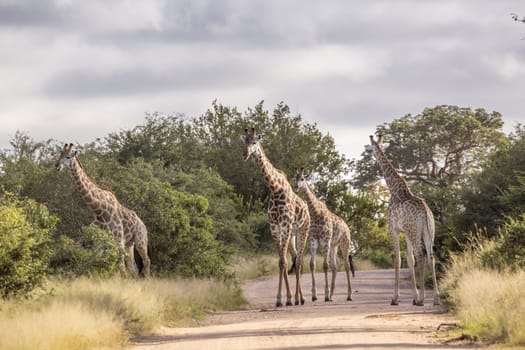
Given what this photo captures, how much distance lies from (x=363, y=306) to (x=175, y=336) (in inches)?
259

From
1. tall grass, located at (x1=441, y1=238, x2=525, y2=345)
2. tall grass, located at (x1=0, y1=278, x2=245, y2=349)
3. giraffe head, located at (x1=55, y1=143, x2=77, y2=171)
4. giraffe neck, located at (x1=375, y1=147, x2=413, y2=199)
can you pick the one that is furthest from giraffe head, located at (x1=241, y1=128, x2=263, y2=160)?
tall grass, located at (x1=441, y1=238, x2=525, y2=345)

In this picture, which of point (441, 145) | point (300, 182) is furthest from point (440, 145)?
point (300, 182)

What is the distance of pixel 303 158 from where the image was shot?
50.6m

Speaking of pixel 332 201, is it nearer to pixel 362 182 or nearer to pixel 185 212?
pixel 362 182

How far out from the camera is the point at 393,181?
21.5 meters

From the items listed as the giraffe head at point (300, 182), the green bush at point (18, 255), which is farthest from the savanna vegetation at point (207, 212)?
the giraffe head at point (300, 182)

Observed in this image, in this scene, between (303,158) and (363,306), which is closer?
(363,306)

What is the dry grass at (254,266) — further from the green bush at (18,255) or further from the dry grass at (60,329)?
the dry grass at (60,329)

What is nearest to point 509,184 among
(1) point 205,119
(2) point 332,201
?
(2) point 332,201

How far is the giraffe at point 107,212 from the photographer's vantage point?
21.2 meters

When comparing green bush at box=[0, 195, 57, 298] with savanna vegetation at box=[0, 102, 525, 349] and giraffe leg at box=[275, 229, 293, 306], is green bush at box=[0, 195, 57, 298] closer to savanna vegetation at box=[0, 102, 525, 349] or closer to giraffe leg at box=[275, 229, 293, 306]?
savanna vegetation at box=[0, 102, 525, 349]

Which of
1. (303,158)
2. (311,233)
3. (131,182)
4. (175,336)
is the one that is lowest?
(175,336)

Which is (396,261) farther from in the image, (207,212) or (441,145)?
(441,145)

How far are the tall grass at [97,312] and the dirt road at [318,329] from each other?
0.43 meters
